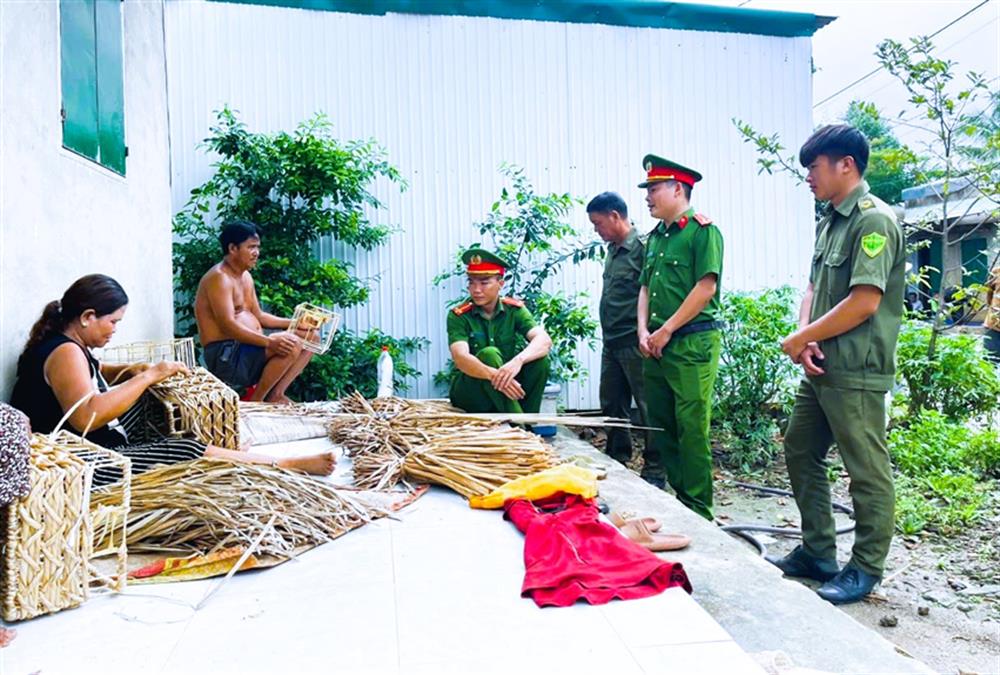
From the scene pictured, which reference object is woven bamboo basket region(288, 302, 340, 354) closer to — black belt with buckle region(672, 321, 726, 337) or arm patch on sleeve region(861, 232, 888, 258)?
black belt with buckle region(672, 321, 726, 337)

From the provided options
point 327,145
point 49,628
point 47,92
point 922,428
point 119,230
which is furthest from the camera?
point 327,145

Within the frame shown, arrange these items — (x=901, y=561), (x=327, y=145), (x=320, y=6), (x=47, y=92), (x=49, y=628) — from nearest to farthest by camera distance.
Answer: (x=49, y=628) < (x=47, y=92) < (x=901, y=561) < (x=327, y=145) < (x=320, y=6)

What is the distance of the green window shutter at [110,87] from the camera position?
4.00m

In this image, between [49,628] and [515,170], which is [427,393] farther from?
[49,628]

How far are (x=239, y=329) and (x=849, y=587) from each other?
3742mm

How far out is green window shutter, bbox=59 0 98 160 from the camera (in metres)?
3.51

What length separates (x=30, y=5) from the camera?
314cm

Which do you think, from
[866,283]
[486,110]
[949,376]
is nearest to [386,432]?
[866,283]

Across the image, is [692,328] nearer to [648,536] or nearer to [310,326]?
[648,536]

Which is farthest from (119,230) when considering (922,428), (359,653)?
Result: (922,428)

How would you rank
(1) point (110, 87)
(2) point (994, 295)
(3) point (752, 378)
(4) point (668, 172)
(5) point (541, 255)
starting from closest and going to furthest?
(4) point (668, 172)
(1) point (110, 87)
(3) point (752, 378)
(2) point (994, 295)
(5) point (541, 255)

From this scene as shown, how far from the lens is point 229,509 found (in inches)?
102

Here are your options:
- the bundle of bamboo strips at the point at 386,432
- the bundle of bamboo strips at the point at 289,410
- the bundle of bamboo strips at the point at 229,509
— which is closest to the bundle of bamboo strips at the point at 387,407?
the bundle of bamboo strips at the point at 386,432

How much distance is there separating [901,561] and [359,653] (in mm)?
2855
